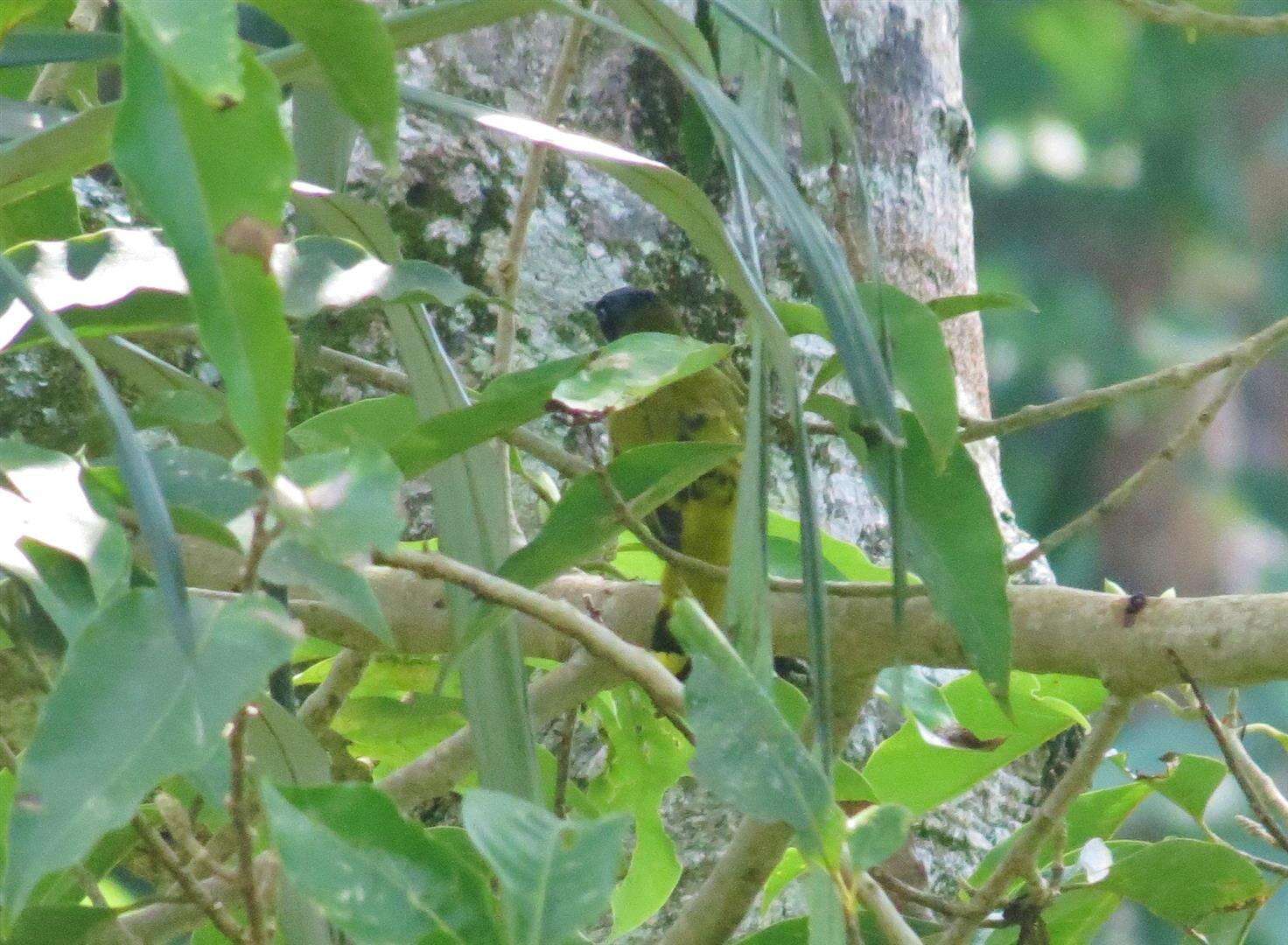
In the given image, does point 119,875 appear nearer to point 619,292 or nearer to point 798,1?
point 619,292

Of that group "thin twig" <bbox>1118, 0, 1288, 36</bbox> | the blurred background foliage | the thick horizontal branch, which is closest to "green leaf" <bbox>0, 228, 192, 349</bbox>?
the thick horizontal branch

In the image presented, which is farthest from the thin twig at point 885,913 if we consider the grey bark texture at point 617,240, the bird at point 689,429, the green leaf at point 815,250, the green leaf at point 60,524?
the grey bark texture at point 617,240

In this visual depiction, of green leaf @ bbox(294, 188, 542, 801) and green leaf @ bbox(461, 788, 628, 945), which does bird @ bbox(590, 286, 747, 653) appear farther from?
green leaf @ bbox(461, 788, 628, 945)

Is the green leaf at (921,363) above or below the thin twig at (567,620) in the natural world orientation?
above

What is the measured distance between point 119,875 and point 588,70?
1.74 meters

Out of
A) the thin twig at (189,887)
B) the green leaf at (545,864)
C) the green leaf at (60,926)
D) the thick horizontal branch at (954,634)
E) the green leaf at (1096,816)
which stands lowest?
the green leaf at (1096,816)

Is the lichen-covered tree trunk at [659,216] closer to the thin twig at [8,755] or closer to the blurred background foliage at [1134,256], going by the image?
the thin twig at [8,755]

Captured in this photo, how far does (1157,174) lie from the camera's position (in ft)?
36.0

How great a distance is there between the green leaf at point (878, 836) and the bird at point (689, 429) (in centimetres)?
66

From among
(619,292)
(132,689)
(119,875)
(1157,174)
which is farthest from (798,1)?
(1157,174)

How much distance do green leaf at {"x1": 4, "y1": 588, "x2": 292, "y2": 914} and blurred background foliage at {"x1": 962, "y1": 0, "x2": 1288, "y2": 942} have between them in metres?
7.83

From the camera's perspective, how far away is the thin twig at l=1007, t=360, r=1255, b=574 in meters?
0.73

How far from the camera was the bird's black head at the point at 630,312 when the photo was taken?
4.69ft

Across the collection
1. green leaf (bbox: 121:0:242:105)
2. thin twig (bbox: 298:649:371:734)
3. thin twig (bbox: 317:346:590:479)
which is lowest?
thin twig (bbox: 298:649:371:734)
